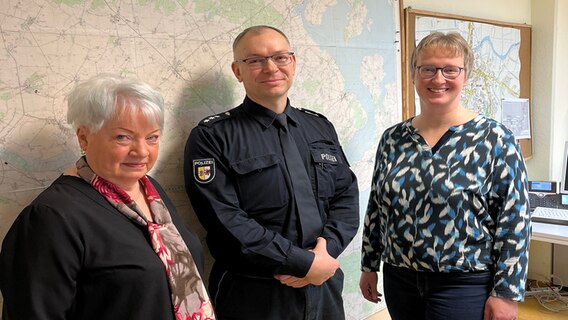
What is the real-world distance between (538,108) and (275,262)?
3.05 metres

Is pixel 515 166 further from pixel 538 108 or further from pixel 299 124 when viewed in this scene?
pixel 538 108

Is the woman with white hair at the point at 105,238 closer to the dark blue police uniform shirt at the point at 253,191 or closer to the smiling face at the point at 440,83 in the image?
the dark blue police uniform shirt at the point at 253,191

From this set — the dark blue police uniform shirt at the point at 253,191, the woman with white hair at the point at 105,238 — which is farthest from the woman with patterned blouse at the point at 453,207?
the woman with white hair at the point at 105,238

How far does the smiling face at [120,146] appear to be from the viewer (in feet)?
3.46

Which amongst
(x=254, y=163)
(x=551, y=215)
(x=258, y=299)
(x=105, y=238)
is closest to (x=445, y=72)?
(x=254, y=163)

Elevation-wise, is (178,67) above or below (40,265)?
above

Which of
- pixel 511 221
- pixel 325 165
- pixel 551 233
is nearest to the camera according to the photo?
pixel 511 221

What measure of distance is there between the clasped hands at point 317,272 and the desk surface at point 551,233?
1.58 m

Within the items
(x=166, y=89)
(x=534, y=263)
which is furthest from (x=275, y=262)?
(x=534, y=263)

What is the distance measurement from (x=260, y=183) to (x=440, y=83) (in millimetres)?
657

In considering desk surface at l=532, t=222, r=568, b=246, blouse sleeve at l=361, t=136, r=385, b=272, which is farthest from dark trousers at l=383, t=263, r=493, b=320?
desk surface at l=532, t=222, r=568, b=246

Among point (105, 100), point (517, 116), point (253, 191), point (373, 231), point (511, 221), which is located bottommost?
point (373, 231)

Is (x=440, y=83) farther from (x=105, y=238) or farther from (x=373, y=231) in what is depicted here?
(x=105, y=238)

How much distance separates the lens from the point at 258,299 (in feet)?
4.99
